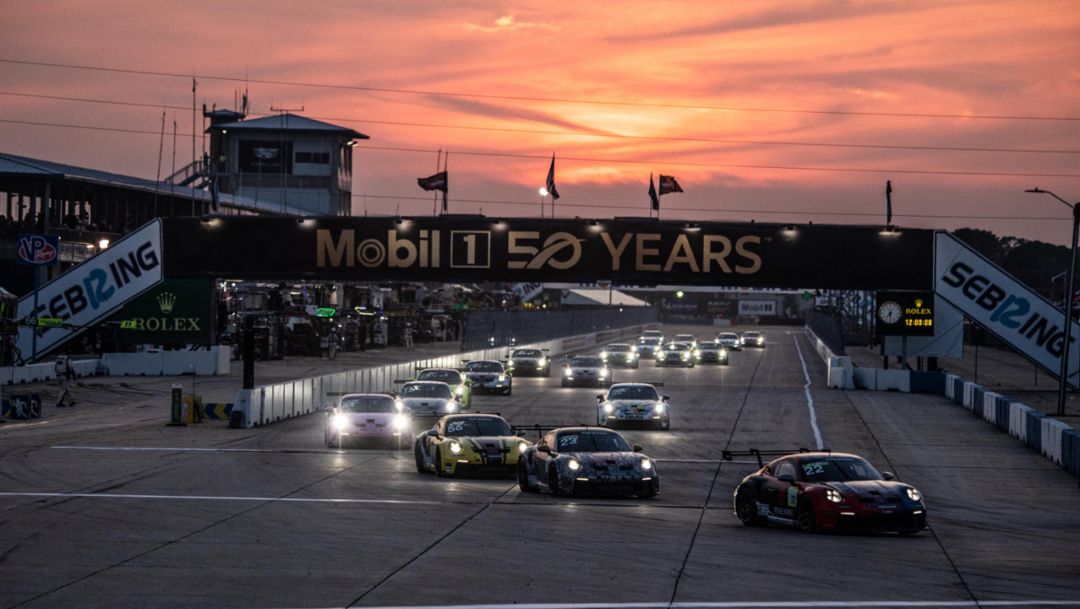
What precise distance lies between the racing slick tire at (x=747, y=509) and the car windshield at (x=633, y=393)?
1920cm

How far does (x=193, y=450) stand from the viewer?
3444 cm

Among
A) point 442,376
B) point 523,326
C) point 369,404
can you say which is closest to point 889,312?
point 442,376

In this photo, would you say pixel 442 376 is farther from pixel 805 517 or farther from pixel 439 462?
pixel 805 517

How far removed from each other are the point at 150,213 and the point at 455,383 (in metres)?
59.9

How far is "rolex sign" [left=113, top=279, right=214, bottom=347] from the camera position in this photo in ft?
219

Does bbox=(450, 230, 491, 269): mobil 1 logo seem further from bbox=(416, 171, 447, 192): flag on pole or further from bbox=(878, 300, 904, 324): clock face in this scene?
bbox=(878, 300, 904, 324): clock face

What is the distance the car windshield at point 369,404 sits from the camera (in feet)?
116

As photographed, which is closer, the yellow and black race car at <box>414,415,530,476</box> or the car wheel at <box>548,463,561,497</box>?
the car wheel at <box>548,463,561,497</box>

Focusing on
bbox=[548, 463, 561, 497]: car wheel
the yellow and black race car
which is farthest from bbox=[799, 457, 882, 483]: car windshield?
the yellow and black race car

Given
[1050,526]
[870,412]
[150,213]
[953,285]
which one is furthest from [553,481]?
[150,213]

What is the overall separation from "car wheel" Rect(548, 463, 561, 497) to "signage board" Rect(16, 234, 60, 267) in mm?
39172

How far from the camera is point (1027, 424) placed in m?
37.8

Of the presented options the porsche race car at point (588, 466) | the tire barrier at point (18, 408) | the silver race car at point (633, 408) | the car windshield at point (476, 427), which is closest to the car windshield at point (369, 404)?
the car windshield at point (476, 427)

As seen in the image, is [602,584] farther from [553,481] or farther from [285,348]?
[285,348]
